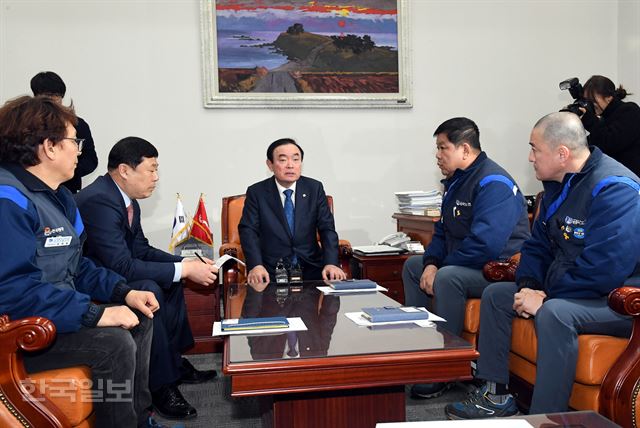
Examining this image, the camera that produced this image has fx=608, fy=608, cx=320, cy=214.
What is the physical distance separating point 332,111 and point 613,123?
2.20m

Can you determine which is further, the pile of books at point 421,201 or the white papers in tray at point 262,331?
the pile of books at point 421,201

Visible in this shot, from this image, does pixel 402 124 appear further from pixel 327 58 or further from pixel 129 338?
pixel 129 338

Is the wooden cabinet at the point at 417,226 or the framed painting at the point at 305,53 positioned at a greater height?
the framed painting at the point at 305,53

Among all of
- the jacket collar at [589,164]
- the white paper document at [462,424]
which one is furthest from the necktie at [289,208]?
the white paper document at [462,424]

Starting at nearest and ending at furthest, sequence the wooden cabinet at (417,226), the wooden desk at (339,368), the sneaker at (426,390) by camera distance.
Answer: the wooden desk at (339,368) → the sneaker at (426,390) → the wooden cabinet at (417,226)

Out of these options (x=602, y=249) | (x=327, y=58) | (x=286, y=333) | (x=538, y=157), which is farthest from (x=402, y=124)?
(x=286, y=333)

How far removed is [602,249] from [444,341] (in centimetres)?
79

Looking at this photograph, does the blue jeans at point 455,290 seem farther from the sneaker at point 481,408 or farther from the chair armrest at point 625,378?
the chair armrest at point 625,378

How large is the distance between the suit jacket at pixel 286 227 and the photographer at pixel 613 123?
79.8 inches

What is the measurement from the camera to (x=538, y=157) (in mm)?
2607

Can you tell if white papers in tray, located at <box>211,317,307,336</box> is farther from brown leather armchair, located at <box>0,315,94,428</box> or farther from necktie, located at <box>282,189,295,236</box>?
necktie, located at <box>282,189,295,236</box>

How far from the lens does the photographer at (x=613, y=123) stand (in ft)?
13.8

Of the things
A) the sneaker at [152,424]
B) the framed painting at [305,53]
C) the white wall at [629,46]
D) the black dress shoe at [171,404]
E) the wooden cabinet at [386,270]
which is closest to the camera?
the sneaker at [152,424]

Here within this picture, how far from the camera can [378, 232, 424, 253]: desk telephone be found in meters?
4.36
